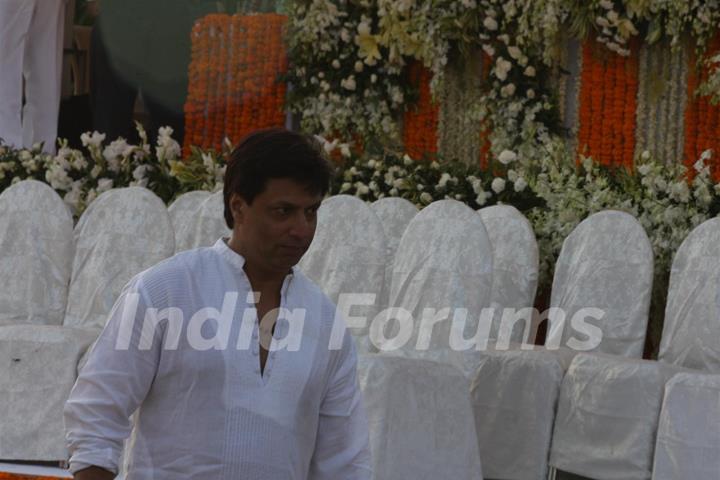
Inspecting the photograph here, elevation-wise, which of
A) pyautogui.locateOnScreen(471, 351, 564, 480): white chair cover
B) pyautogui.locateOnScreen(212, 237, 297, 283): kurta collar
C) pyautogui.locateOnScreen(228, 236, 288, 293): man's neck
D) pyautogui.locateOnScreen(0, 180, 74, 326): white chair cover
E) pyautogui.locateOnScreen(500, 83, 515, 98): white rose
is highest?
pyautogui.locateOnScreen(500, 83, 515, 98): white rose

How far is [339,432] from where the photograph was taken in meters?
2.95

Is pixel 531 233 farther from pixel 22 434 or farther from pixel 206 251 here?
pixel 206 251

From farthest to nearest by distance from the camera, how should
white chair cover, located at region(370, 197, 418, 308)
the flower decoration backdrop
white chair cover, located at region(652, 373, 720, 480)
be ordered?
1. the flower decoration backdrop
2. white chair cover, located at region(370, 197, 418, 308)
3. white chair cover, located at region(652, 373, 720, 480)

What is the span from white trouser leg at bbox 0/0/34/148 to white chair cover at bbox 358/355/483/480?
522 centimetres

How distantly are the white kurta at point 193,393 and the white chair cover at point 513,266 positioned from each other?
3086 millimetres

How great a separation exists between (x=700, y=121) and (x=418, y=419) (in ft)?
13.8

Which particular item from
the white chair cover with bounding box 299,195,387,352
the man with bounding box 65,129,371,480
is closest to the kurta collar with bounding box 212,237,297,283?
the man with bounding box 65,129,371,480

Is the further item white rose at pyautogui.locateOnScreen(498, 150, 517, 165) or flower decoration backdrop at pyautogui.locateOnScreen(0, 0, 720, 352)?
white rose at pyautogui.locateOnScreen(498, 150, 517, 165)

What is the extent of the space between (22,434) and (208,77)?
5023mm

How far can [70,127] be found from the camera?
10594mm

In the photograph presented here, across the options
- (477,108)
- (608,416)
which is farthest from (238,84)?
(608,416)

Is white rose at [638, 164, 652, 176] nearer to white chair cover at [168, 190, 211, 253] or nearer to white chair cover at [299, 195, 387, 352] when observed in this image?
white chair cover at [299, 195, 387, 352]

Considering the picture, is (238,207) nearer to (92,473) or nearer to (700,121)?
(92,473)

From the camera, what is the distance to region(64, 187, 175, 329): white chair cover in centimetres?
609
